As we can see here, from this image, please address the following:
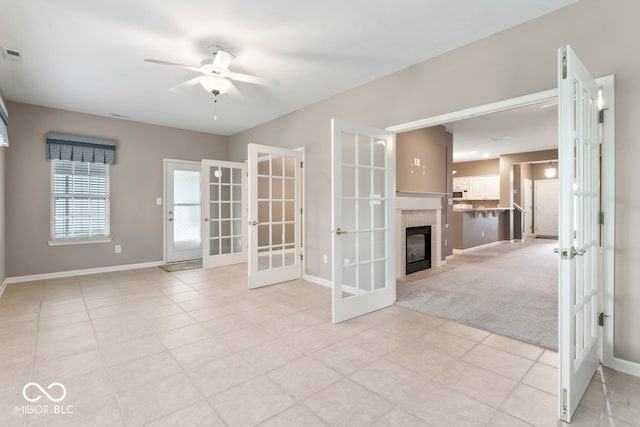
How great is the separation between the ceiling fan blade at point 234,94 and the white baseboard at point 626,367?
439 cm

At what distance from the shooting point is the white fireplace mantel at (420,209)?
15.6 ft

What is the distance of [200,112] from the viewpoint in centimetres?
499

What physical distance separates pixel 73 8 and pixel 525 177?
38.8 feet

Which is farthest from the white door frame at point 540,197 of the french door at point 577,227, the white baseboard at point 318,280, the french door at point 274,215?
the french door at point 577,227

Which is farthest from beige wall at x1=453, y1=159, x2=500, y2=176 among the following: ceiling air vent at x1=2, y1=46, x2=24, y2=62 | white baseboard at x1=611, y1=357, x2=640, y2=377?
ceiling air vent at x1=2, y1=46, x2=24, y2=62

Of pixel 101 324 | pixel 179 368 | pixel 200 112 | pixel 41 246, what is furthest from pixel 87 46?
pixel 41 246

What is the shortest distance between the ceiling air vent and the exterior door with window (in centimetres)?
280

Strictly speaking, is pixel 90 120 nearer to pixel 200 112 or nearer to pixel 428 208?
pixel 200 112

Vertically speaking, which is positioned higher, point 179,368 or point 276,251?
point 276,251

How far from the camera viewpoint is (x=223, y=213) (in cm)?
577

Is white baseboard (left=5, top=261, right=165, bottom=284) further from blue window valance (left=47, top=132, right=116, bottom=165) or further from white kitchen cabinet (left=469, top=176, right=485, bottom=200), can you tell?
white kitchen cabinet (left=469, top=176, right=485, bottom=200)

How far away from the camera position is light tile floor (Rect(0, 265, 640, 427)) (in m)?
1.68

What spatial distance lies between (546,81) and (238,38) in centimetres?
257

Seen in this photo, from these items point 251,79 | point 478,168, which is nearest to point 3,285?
point 251,79
